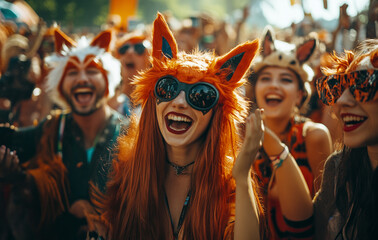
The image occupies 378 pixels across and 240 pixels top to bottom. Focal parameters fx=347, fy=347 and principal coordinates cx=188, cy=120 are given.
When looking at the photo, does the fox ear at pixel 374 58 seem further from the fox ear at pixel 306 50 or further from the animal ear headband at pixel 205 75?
the fox ear at pixel 306 50

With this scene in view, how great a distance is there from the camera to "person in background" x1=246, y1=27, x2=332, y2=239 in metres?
2.72

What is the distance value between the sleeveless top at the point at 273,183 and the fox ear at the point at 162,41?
101cm

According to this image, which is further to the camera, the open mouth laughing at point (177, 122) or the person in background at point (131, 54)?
the person in background at point (131, 54)

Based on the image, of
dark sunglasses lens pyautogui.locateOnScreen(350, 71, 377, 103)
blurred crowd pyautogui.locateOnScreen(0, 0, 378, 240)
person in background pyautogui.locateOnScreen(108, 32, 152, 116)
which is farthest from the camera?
person in background pyautogui.locateOnScreen(108, 32, 152, 116)

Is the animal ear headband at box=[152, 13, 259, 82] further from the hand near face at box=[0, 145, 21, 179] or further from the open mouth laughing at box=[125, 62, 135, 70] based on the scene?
the open mouth laughing at box=[125, 62, 135, 70]

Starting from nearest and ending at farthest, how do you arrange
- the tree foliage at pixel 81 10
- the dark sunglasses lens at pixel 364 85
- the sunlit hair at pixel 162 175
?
the dark sunglasses lens at pixel 364 85 → the sunlit hair at pixel 162 175 → the tree foliage at pixel 81 10

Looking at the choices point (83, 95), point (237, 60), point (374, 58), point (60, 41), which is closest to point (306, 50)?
point (237, 60)

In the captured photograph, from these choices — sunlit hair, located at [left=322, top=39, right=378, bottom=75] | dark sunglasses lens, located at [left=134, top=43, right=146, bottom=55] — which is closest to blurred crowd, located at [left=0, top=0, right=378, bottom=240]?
dark sunglasses lens, located at [left=134, top=43, right=146, bottom=55]

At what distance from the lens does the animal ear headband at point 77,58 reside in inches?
132

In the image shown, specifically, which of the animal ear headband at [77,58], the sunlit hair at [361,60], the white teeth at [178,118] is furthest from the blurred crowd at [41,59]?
the sunlit hair at [361,60]

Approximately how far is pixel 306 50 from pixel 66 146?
2.39 metres

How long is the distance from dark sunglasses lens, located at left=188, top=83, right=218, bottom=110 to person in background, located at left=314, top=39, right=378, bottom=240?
59 centimetres

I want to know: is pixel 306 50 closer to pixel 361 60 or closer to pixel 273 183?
pixel 273 183

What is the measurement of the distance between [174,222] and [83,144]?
1.58 metres
